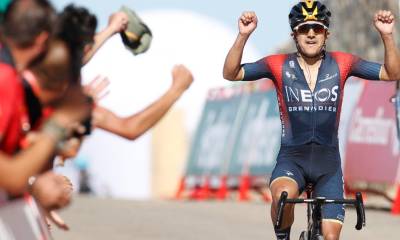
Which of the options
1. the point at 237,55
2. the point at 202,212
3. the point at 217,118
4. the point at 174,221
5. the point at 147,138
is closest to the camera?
the point at 237,55

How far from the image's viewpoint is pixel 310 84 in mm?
8078

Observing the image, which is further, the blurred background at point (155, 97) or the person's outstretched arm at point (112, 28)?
the blurred background at point (155, 97)

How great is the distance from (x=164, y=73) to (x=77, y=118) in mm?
54138

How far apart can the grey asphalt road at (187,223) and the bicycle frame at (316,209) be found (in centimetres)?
637

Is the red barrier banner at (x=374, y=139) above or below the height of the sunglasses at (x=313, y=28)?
below

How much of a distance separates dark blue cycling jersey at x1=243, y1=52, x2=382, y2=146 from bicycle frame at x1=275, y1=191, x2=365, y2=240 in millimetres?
403

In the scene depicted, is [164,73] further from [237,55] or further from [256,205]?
[237,55]

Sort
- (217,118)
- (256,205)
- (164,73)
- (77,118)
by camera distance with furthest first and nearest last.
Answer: (164,73) < (217,118) < (256,205) < (77,118)

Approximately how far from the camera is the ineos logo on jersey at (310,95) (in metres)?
8.00

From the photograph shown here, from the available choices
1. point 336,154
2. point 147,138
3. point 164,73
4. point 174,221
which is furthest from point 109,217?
point 164,73

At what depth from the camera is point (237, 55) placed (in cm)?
790

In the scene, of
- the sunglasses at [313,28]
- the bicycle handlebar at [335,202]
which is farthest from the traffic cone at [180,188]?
the bicycle handlebar at [335,202]

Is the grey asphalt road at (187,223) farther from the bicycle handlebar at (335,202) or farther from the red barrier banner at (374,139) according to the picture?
the bicycle handlebar at (335,202)

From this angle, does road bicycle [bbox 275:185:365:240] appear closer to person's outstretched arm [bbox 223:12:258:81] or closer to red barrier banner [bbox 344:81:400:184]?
person's outstretched arm [bbox 223:12:258:81]
